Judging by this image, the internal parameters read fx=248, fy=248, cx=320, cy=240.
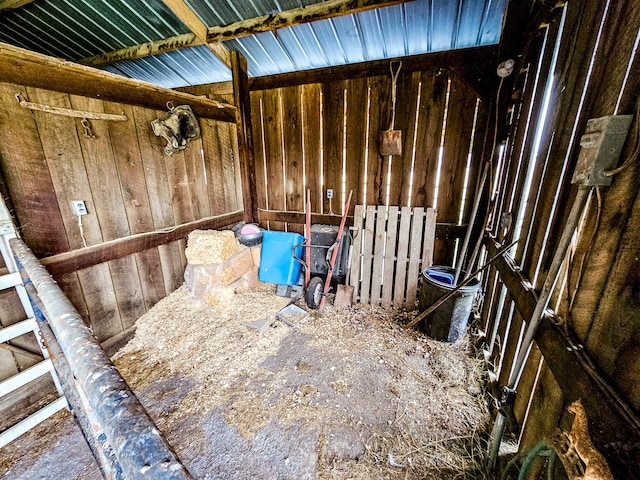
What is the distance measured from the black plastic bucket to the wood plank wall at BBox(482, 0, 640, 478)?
36cm

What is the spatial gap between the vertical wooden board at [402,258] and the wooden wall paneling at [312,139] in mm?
727

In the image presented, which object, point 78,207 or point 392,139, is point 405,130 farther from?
point 78,207

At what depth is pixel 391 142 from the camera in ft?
9.80

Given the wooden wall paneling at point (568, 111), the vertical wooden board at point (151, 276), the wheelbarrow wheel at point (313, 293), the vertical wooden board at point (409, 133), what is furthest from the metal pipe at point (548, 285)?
the vertical wooden board at point (151, 276)

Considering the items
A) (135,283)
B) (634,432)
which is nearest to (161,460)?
(634,432)

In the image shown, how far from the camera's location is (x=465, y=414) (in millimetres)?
1758

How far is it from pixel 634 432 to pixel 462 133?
288 centimetres

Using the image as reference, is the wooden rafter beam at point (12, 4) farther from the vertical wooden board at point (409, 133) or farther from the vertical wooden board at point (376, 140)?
the vertical wooden board at point (409, 133)

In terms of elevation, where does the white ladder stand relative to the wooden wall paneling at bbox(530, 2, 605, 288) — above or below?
below

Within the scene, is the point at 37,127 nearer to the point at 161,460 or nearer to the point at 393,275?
the point at 161,460

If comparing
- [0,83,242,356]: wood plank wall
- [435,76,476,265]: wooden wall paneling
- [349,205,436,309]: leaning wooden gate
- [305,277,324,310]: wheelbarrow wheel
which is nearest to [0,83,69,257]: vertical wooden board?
[0,83,242,356]: wood plank wall

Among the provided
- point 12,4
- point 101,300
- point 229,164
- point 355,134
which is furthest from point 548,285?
point 12,4

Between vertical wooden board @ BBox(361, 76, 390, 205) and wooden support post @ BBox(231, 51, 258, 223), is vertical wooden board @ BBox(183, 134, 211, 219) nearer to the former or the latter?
wooden support post @ BBox(231, 51, 258, 223)

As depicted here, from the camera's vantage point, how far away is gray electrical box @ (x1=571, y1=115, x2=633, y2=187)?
0.83 meters
